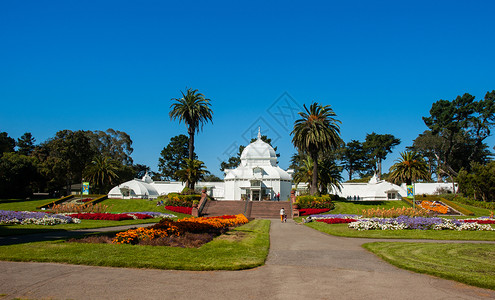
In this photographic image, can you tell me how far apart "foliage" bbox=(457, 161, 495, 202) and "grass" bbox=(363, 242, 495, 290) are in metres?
38.9

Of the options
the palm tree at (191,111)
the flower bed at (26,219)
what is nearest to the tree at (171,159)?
the palm tree at (191,111)

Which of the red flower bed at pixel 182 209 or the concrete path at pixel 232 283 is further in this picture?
the red flower bed at pixel 182 209

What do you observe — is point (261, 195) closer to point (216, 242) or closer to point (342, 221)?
point (342, 221)

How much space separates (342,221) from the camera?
2752 centimetres

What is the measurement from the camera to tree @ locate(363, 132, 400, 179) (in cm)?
9004

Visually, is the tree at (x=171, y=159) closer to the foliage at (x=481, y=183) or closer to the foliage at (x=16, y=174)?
the foliage at (x=16, y=174)

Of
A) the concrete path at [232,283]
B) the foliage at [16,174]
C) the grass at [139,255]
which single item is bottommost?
the concrete path at [232,283]

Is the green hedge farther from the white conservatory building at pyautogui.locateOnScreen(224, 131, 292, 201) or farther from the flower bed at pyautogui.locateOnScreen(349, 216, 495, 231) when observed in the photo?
the flower bed at pyautogui.locateOnScreen(349, 216, 495, 231)

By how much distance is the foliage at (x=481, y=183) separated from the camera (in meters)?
46.2

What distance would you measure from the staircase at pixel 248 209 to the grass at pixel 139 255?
94.8 feet

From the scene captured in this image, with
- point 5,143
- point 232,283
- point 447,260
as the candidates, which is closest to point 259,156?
point 447,260

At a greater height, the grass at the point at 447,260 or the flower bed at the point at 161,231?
the flower bed at the point at 161,231

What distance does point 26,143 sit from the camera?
100375 mm

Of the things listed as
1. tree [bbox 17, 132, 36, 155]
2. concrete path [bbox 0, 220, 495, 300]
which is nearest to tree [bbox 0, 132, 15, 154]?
tree [bbox 17, 132, 36, 155]
